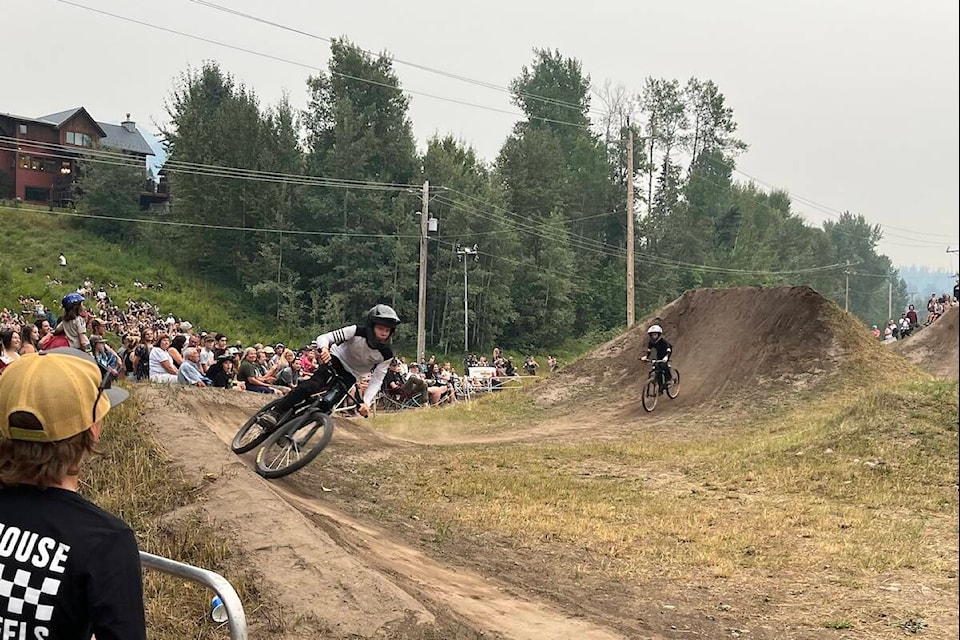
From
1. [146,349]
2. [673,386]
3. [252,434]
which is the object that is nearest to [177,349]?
[146,349]

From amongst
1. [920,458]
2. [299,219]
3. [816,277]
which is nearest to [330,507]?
[920,458]

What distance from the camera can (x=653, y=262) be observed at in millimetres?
49844

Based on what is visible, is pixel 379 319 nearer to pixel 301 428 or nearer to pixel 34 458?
pixel 301 428

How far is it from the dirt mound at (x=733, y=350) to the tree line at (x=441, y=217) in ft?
46.0

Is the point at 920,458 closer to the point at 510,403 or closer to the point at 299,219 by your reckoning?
the point at 510,403

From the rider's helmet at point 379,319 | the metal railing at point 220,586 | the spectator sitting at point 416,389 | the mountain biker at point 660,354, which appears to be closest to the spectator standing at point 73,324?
the rider's helmet at point 379,319

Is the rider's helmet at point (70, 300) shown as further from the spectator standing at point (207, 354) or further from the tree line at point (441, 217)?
the tree line at point (441, 217)

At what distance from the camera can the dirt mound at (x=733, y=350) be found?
1919 centimetres

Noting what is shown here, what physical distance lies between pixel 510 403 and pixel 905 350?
1307cm

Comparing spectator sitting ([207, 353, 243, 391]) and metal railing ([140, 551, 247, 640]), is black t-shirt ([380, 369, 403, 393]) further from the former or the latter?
metal railing ([140, 551, 247, 640])

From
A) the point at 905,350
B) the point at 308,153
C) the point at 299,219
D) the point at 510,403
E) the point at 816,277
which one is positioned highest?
the point at 308,153

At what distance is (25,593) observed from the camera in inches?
78.5

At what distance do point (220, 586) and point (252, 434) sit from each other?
7.80m

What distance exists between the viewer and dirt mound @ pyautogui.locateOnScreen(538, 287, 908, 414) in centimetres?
1919
